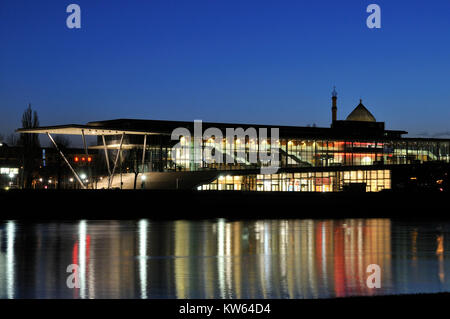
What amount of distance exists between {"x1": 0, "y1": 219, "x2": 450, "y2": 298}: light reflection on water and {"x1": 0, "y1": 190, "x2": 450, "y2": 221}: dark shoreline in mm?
21314

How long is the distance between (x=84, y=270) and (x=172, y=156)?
6575 centimetres

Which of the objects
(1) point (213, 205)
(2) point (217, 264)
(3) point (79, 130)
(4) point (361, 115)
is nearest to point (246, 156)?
(3) point (79, 130)

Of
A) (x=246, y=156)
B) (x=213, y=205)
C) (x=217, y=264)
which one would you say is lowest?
(x=217, y=264)

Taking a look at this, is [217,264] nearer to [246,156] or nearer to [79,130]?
[79,130]

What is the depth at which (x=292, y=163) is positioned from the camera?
88.6 m

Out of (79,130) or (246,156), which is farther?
(246,156)

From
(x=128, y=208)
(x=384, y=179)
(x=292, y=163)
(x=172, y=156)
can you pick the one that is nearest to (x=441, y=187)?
(x=384, y=179)

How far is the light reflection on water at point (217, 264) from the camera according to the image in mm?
14562

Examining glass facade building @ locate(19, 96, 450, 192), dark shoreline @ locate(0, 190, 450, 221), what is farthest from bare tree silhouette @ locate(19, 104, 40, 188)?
dark shoreline @ locate(0, 190, 450, 221)

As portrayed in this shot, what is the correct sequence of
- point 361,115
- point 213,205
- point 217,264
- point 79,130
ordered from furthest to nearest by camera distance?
point 361,115
point 79,130
point 213,205
point 217,264

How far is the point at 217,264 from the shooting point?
1944 cm

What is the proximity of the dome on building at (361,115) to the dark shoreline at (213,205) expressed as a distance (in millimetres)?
72344

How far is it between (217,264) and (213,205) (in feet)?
127
